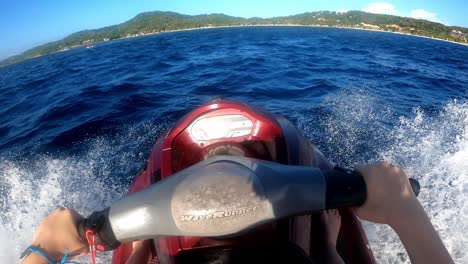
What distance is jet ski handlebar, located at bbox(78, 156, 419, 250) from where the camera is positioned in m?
1.21

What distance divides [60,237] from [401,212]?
4.47 feet

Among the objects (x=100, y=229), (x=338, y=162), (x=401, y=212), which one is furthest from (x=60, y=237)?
(x=338, y=162)

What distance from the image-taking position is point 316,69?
12.9 m

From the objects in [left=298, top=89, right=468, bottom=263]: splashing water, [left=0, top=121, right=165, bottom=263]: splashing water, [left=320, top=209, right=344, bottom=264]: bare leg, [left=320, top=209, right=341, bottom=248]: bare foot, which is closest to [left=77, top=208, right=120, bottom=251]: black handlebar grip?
[left=320, top=209, right=344, bottom=264]: bare leg

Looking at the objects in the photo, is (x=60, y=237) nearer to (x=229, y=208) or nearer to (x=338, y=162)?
(x=229, y=208)

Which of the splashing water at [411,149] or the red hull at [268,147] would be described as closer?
the red hull at [268,147]

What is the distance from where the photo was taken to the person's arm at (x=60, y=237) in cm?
124

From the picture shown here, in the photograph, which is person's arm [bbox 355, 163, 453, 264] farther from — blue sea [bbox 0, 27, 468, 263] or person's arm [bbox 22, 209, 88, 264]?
blue sea [bbox 0, 27, 468, 263]

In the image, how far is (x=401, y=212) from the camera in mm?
1198

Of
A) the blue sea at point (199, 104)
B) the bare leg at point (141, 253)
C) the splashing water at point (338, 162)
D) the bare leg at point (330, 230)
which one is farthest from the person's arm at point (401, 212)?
the splashing water at point (338, 162)

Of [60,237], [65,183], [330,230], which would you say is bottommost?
[65,183]

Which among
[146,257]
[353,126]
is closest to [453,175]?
[353,126]

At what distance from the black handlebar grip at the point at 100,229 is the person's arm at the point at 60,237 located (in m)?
0.03

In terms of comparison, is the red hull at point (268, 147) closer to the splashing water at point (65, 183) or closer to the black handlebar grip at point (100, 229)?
the black handlebar grip at point (100, 229)
